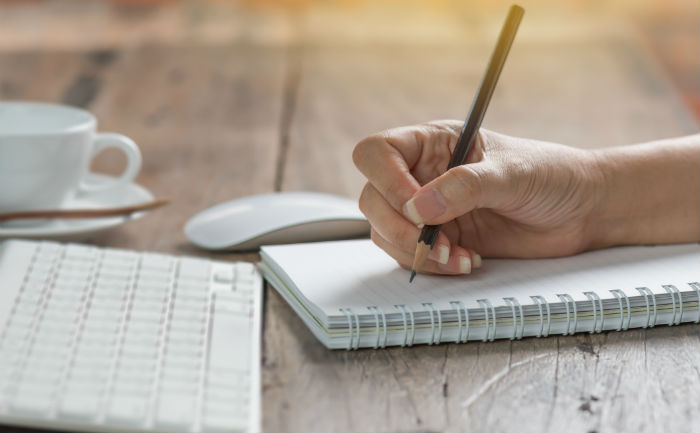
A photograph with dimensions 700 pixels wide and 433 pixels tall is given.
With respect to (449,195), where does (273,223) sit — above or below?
below

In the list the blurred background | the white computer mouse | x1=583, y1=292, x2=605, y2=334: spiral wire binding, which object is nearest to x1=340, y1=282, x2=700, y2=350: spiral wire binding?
x1=583, y1=292, x2=605, y2=334: spiral wire binding

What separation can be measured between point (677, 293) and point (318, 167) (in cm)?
57

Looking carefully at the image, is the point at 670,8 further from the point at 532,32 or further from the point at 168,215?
the point at 168,215

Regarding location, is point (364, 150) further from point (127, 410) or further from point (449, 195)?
point (127, 410)

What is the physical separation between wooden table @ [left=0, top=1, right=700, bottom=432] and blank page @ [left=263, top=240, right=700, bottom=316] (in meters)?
0.04

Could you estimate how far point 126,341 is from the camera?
56cm

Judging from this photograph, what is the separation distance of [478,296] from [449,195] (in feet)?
0.27

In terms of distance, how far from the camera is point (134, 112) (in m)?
1.34

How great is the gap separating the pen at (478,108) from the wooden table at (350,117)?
8 cm

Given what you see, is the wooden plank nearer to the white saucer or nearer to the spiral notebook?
the spiral notebook

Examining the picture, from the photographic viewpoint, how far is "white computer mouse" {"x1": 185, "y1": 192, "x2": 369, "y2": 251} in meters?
0.80

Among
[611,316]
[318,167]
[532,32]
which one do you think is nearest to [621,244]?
[611,316]

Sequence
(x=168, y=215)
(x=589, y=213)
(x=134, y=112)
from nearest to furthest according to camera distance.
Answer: (x=589, y=213) → (x=168, y=215) → (x=134, y=112)

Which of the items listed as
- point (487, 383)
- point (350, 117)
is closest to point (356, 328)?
point (487, 383)
